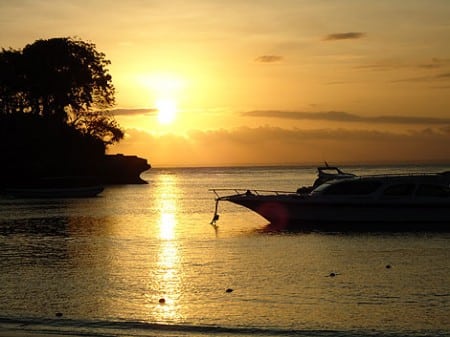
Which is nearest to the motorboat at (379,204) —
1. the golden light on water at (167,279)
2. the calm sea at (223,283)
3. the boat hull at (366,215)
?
the boat hull at (366,215)

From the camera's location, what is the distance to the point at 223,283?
70.5 ft

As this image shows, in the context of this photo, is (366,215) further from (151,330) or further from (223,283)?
(151,330)

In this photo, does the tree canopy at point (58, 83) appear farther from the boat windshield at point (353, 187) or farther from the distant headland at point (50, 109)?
the boat windshield at point (353, 187)

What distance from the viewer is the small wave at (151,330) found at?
1498 cm

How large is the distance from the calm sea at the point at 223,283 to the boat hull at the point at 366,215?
228 cm

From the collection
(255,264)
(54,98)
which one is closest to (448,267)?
(255,264)

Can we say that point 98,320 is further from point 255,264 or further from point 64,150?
point 64,150

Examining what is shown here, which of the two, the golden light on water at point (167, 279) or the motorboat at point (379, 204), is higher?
the motorboat at point (379, 204)

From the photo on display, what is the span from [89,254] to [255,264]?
7.37 meters

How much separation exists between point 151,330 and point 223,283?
630cm

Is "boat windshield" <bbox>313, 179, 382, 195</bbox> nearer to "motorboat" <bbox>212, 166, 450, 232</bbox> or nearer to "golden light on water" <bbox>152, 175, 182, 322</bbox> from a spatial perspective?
"motorboat" <bbox>212, 166, 450, 232</bbox>

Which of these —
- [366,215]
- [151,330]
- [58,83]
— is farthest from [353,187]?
[58,83]

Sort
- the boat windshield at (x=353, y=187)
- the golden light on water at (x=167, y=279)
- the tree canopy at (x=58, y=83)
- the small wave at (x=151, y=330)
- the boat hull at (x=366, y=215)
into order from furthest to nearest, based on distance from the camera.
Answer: the tree canopy at (x=58, y=83)
the boat windshield at (x=353, y=187)
the boat hull at (x=366, y=215)
the golden light on water at (x=167, y=279)
the small wave at (x=151, y=330)

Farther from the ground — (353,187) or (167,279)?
(353,187)
